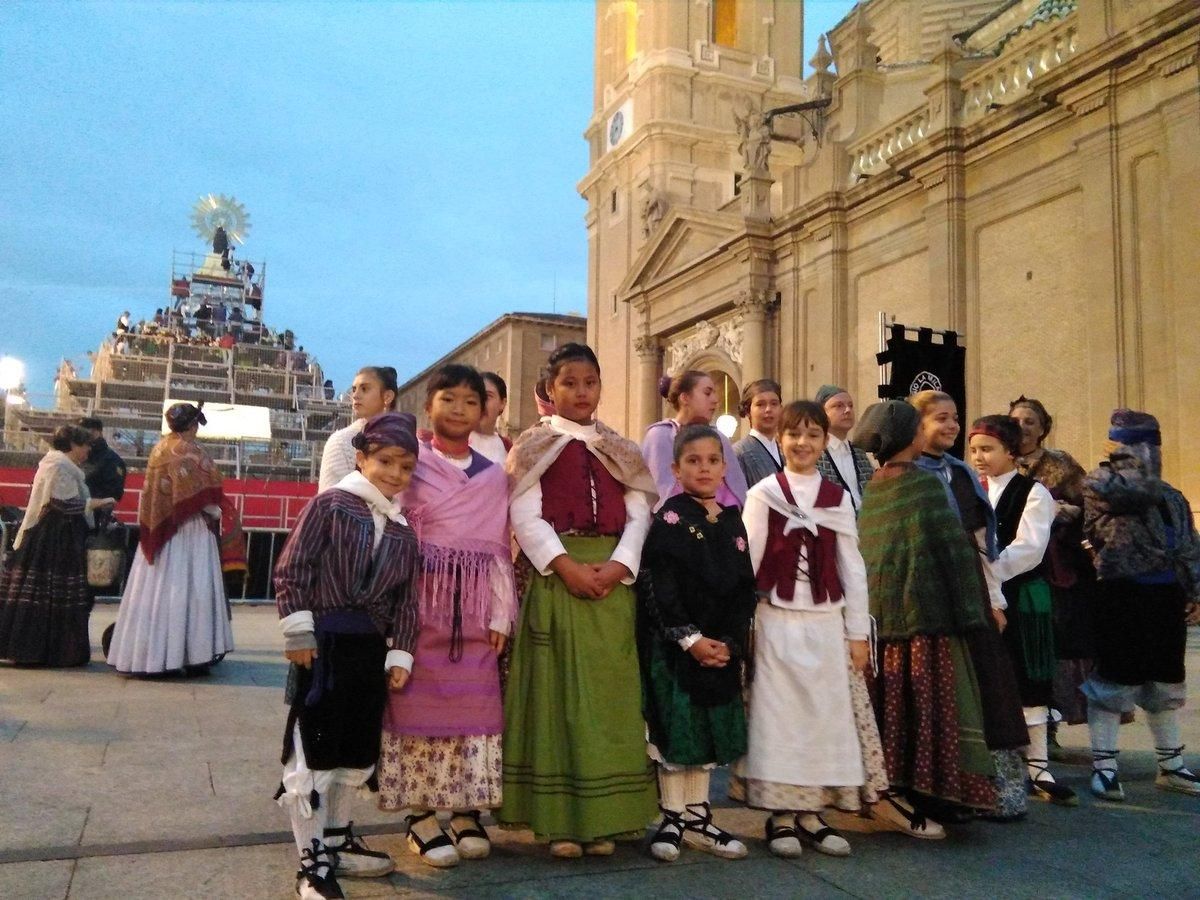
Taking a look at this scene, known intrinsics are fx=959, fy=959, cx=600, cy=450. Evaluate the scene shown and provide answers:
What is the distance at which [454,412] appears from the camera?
3.53 meters

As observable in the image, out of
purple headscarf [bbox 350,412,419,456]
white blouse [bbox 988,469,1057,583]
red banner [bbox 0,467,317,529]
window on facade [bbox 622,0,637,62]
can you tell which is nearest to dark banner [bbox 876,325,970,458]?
white blouse [bbox 988,469,1057,583]

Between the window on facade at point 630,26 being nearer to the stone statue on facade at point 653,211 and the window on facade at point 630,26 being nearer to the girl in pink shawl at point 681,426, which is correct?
the stone statue on facade at point 653,211

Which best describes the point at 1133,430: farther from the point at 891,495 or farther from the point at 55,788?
the point at 55,788

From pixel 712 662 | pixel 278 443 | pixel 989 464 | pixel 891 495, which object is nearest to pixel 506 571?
pixel 712 662

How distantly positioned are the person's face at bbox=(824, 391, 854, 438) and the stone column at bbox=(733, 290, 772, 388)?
15.3 metres

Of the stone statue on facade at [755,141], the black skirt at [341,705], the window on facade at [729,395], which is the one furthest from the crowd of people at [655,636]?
the window on facade at [729,395]

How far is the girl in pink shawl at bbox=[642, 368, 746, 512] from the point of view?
4324 mm

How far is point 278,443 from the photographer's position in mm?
43094

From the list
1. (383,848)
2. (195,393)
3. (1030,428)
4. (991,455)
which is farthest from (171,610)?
(195,393)

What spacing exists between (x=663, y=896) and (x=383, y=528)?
145 cm

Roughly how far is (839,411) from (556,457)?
220 cm

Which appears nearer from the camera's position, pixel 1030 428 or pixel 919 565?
pixel 919 565

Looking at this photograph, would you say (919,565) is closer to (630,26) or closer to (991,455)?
(991,455)

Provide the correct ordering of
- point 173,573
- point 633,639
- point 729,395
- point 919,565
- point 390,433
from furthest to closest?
point 729,395 → point 173,573 → point 919,565 → point 633,639 → point 390,433
